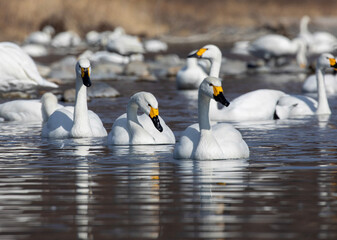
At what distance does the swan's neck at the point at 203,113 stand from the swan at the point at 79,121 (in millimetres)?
2766

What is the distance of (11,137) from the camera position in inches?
469

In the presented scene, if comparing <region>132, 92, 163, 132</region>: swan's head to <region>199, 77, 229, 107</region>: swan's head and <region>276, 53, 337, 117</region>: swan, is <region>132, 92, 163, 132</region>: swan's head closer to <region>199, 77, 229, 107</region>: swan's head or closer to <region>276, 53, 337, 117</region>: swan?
<region>199, 77, 229, 107</region>: swan's head

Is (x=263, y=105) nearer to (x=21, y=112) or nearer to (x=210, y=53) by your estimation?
(x=210, y=53)

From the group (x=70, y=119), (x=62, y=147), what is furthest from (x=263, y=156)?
(x=70, y=119)

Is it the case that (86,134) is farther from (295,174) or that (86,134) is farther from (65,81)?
(65,81)

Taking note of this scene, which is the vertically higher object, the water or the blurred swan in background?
the blurred swan in background

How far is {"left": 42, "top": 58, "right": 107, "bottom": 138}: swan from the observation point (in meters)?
11.7

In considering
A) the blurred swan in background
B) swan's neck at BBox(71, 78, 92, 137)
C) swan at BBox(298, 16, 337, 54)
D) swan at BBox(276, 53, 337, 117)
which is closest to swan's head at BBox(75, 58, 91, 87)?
swan's neck at BBox(71, 78, 92, 137)

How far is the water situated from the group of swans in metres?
2.31

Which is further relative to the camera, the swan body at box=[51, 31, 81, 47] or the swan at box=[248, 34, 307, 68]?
the swan body at box=[51, 31, 81, 47]

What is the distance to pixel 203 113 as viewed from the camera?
29.7ft

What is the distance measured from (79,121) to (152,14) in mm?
44822

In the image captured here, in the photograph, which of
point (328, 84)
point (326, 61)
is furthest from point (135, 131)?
point (328, 84)

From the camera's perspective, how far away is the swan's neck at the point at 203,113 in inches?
353
